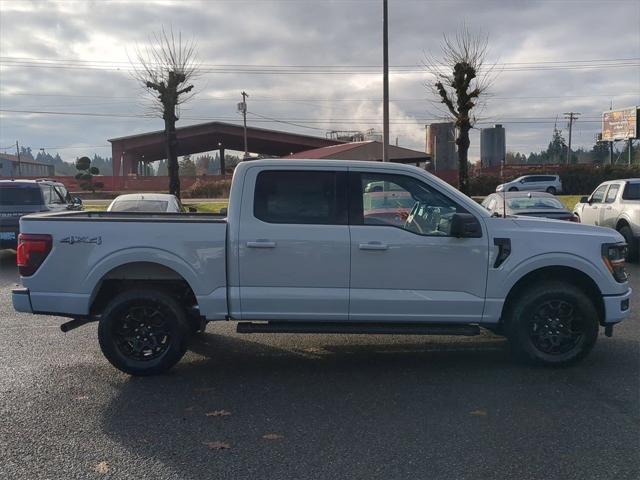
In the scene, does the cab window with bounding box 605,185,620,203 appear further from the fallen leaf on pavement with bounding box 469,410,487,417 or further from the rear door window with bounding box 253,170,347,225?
the fallen leaf on pavement with bounding box 469,410,487,417

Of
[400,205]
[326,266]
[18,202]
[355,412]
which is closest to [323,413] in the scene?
[355,412]

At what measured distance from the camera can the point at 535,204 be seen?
41.8ft

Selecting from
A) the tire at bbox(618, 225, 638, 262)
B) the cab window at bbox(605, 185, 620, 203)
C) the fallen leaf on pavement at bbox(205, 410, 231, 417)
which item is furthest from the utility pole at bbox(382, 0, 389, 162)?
the fallen leaf on pavement at bbox(205, 410, 231, 417)

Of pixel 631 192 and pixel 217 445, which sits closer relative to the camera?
pixel 217 445

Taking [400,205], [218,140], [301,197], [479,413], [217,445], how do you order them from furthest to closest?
[218,140]
[400,205]
[301,197]
[479,413]
[217,445]

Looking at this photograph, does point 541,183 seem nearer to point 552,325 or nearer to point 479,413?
point 552,325

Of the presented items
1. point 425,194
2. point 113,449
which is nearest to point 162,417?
point 113,449

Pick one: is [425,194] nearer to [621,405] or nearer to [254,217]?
[254,217]

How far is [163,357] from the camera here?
5.54 m

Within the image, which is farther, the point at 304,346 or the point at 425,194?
the point at 304,346

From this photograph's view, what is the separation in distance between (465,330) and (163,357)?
285 cm

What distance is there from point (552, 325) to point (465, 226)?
136 centimetres

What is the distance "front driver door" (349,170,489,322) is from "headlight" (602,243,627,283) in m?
1.21

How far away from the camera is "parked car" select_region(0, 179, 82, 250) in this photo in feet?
41.8
